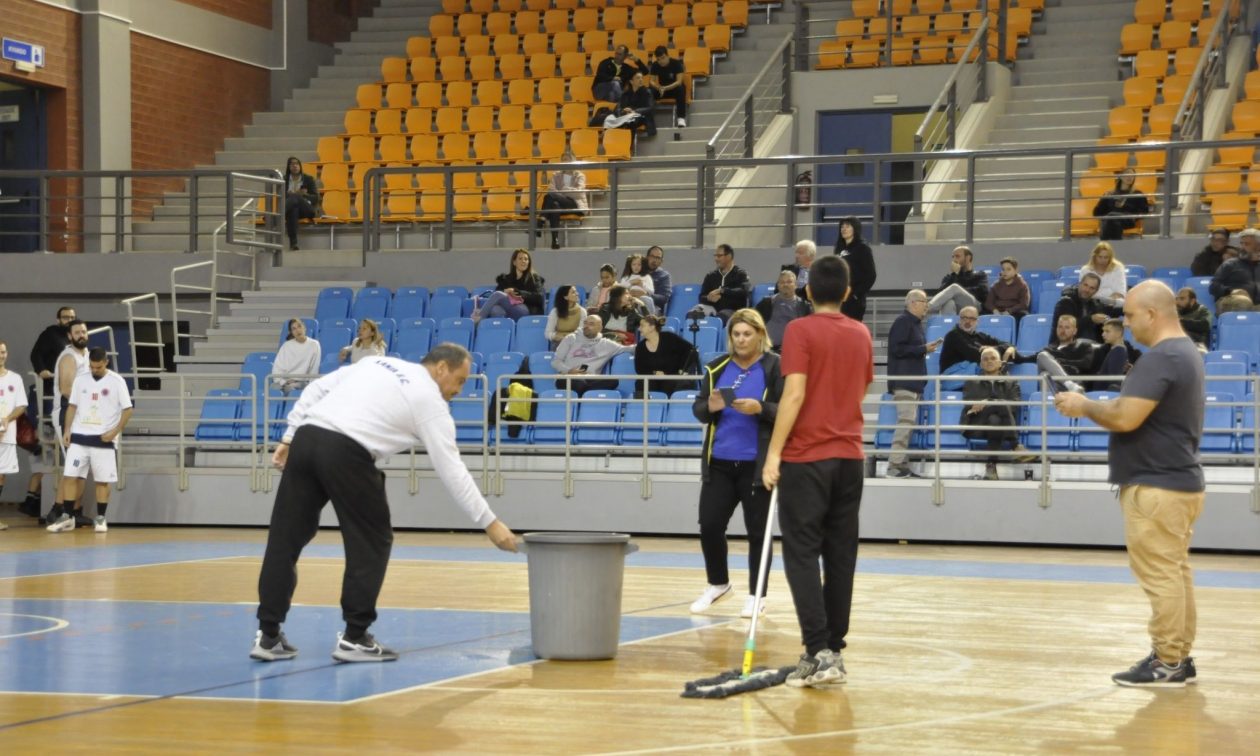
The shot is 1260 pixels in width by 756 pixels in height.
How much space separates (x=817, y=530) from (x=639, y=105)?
54.1 feet

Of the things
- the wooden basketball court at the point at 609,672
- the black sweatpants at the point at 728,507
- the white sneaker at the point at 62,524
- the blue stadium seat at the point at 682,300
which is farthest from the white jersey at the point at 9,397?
the black sweatpants at the point at 728,507

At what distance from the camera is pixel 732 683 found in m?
7.20

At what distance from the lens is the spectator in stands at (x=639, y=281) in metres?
17.6

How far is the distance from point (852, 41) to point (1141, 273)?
8400 mm

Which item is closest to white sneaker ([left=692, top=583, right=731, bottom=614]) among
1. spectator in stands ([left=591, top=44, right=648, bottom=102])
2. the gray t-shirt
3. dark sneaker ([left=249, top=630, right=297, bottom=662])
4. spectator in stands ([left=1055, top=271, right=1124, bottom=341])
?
dark sneaker ([left=249, top=630, right=297, bottom=662])

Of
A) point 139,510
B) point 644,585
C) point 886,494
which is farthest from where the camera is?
point 139,510

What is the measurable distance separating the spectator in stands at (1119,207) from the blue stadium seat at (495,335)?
22.0 ft

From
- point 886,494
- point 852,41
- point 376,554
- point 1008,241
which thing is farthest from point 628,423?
point 852,41

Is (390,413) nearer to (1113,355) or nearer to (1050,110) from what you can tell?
(1113,355)

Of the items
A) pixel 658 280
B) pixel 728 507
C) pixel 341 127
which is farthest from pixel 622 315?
pixel 341 127

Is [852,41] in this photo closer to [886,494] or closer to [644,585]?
[886,494]

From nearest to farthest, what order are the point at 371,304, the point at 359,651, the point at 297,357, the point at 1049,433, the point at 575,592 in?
1. the point at 359,651
2. the point at 575,592
3. the point at 1049,433
4. the point at 297,357
5. the point at 371,304

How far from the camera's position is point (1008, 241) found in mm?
18812

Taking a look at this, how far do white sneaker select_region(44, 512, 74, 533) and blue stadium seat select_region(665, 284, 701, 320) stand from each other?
6681 mm
